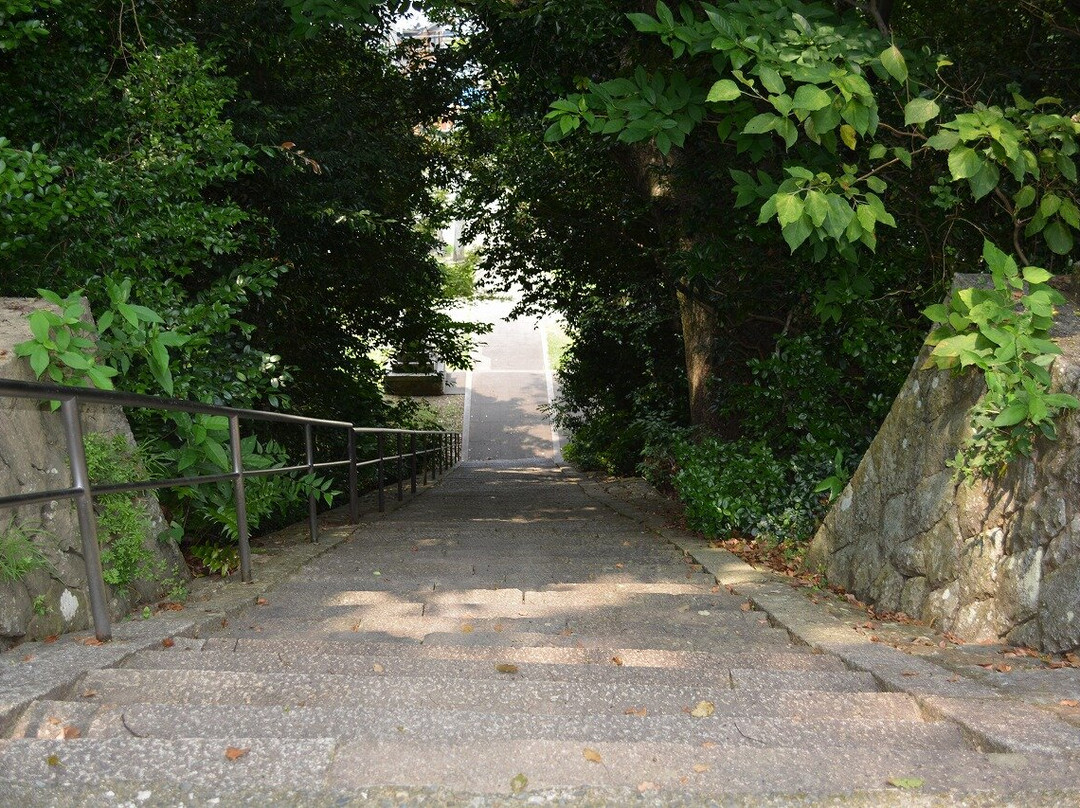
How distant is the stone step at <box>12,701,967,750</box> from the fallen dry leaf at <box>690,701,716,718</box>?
5.3 inches

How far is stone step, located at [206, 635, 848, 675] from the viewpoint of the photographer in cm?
304

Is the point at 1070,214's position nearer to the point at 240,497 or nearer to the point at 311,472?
the point at 240,497

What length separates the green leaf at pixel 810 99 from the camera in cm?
335

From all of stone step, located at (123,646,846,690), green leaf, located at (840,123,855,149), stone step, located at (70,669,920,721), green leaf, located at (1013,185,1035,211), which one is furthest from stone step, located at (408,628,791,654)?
green leaf, located at (1013,185,1035,211)

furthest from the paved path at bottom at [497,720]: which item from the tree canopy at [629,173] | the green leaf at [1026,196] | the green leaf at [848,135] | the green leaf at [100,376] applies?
the green leaf at [1026,196]

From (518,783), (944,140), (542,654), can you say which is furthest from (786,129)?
(518,783)

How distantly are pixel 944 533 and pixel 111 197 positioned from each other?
4144mm

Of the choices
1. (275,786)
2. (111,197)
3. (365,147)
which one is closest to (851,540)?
(275,786)

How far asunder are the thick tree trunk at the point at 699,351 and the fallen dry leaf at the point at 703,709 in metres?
5.15

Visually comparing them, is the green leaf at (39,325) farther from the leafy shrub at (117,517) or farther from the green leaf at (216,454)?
→ the green leaf at (216,454)

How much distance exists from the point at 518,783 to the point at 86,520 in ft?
5.98

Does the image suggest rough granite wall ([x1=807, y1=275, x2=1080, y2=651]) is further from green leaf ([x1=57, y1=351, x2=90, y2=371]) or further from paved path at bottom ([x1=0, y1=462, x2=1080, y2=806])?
green leaf ([x1=57, y1=351, x2=90, y2=371])

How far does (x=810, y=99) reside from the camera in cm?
336

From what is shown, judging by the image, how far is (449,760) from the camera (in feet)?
6.47
